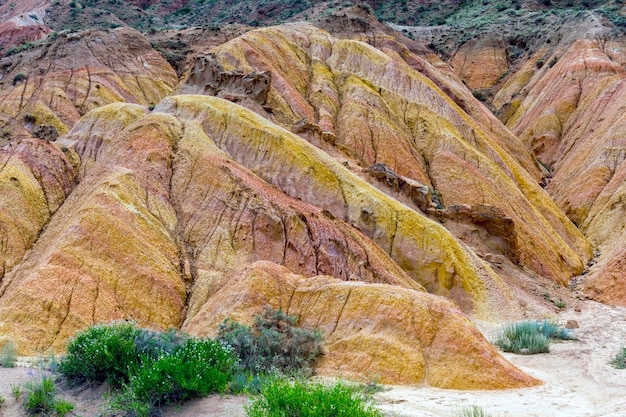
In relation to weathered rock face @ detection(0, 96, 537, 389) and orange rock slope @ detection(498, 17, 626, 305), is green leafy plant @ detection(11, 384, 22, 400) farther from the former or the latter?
orange rock slope @ detection(498, 17, 626, 305)

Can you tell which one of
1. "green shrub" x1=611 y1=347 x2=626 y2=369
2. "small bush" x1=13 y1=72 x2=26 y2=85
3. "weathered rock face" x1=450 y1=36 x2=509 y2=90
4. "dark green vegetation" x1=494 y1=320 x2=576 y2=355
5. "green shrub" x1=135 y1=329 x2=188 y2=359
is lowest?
"small bush" x1=13 y1=72 x2=26 y2=85

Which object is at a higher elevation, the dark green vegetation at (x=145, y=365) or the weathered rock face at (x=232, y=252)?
the dark green vegetation at (x=145, y=365)

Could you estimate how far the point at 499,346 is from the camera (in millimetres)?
18406

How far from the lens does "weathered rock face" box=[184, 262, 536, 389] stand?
46.5 feet

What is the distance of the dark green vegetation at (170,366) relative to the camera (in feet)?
35.2

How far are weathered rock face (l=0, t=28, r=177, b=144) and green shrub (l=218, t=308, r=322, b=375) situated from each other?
3806cm

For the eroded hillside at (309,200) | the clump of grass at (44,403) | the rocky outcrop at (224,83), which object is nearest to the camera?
the clump of grass at (44,403)

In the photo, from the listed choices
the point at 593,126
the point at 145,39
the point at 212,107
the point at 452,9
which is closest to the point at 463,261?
the point at 212,107

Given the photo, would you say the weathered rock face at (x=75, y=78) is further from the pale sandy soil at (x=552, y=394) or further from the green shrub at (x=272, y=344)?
the pale sandy soil at (x=552, y=394)

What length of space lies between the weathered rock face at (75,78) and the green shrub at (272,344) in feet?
125

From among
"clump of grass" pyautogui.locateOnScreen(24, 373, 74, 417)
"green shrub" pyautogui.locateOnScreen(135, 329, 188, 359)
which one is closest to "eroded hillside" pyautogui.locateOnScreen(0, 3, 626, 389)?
"green shrub" pyautogui.locateOnScreen(135, 329, 188, 359)

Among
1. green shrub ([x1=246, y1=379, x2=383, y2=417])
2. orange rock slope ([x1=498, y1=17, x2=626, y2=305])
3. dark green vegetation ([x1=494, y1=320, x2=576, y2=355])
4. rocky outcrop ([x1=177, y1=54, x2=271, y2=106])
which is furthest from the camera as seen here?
orange rock slope ([x1=498, y1=17, x2=626, y2=305])

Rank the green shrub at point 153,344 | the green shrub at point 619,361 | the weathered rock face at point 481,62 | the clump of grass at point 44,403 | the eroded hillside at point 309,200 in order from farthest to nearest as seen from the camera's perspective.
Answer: the weathered rock face at point 481,62, the eroded hillside at point 309,200, the green shrub at point 619,361, the green shrub at point 153,344, the clump of grass at point 44,403

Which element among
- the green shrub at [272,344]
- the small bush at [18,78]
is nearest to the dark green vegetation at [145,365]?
the green shrub at [272,344]
